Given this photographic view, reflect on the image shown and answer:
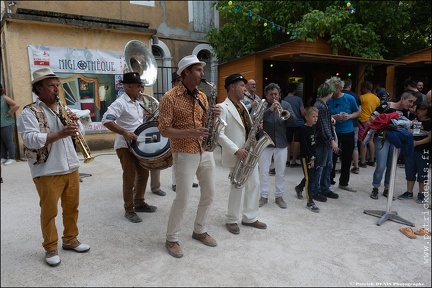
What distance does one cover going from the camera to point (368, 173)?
6.62 m

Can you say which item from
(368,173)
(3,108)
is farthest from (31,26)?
(368,173)

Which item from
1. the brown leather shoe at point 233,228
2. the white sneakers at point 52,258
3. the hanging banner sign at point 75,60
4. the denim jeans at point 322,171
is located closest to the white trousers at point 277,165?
the denim jeans at point 322,171

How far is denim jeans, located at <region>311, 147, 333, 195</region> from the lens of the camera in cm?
486

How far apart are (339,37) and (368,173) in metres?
3.73

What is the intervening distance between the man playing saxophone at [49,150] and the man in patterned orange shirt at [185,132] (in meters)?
0.88

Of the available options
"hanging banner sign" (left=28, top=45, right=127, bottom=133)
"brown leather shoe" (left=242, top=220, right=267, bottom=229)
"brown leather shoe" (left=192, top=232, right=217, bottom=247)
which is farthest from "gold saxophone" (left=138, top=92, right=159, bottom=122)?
"hanging banner sign" (left=28, top=45, right=127, bottom=133)

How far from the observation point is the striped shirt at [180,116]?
3.04 metres

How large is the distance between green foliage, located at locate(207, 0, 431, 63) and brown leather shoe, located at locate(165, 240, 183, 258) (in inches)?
256

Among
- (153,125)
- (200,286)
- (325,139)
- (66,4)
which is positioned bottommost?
(200,286)

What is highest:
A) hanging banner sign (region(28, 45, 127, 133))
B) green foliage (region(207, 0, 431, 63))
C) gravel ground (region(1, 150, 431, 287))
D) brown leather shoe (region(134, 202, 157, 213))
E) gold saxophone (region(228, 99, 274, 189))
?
green foliage (region(207, 0, 431, 63))

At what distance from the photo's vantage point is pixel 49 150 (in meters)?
2.95

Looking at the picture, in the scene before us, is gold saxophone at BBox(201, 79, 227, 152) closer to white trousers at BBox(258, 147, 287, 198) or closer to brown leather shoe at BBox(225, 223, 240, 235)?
brown leather shoe at BBox(225, 223, 240, 235)

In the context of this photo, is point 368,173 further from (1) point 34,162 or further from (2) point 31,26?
(2) point 31,26

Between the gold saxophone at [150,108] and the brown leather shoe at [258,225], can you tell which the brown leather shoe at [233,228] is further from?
the gold saxophone at [150,108]
